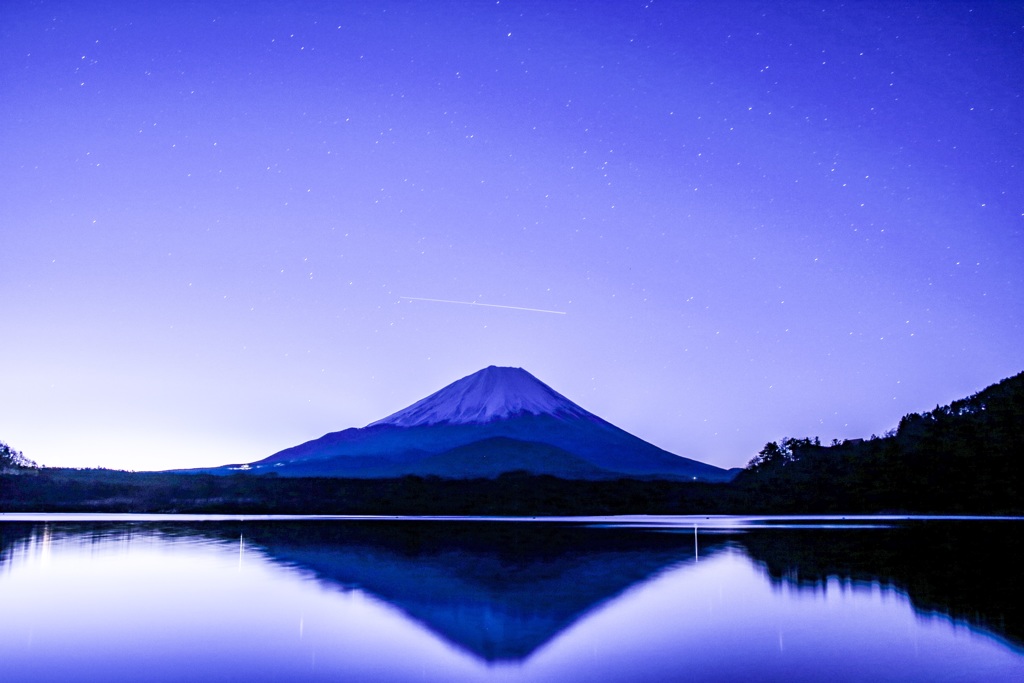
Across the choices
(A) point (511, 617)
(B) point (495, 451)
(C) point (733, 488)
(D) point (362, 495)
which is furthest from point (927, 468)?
(B) point (495, 451)

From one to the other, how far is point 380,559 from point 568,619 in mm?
12369

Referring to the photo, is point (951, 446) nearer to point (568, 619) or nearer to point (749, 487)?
point (749, 487)

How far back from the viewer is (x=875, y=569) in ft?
67.3

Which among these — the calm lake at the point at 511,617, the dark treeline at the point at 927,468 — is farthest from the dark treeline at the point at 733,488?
the calm lake at the point at 511,617

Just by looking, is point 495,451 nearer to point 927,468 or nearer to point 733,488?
point 733,488

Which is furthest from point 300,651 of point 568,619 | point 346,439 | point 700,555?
point 346,439

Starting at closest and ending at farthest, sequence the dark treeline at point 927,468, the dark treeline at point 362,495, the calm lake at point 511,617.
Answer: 1. the calm lake at point 511,617
2. the dark treeline at point 927,468
3. the dark treeline at point 362,495

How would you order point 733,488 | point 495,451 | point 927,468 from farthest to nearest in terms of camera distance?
1. point 495,451
2. point 733,488
3. point 927,468

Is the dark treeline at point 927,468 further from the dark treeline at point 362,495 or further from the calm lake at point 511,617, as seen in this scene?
the calm lake at point 511,617

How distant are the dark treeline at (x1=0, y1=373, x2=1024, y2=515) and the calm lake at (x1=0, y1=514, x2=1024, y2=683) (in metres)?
56.8

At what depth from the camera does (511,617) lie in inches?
Result: 510

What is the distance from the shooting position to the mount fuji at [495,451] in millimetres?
163875

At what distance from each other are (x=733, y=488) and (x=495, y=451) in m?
73.5

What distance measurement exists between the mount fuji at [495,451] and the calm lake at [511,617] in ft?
420
